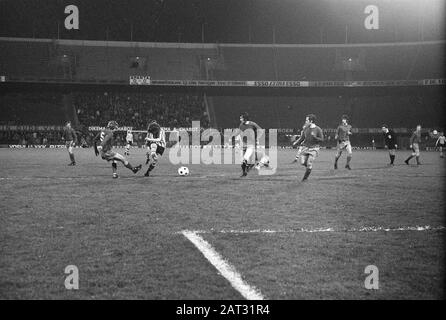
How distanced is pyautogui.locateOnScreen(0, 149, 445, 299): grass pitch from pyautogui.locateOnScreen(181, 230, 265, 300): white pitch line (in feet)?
0.27

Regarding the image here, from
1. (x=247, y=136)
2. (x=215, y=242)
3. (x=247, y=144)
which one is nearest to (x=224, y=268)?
(x=215, y=242)

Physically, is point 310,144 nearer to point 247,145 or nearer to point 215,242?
point 247,145

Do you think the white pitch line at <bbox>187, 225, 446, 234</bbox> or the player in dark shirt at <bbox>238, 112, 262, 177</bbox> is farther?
the player in dark shirt at <bbox>238, 112, 262, 177</bbox>

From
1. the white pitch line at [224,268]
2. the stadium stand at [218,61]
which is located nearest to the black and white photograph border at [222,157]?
the white pitch line at [224,268]

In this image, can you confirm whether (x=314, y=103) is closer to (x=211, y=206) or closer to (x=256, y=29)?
(x=256, y=29)

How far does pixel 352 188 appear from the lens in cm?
1359

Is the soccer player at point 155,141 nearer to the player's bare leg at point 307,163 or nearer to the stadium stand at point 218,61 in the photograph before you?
the player's bare leg at point 307,163

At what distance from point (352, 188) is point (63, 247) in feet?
31.3

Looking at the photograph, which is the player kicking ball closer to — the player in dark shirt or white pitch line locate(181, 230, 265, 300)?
the player in dark shirt

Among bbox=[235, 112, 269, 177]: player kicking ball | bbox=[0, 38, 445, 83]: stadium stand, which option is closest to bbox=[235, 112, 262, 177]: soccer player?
bbox=[235, 112, 269, 177]: player kicking ball

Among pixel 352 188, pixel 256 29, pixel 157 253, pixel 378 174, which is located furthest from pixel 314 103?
pixel 157 253

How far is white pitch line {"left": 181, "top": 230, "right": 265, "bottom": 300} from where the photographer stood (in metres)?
4.65

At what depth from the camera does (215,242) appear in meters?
6.73

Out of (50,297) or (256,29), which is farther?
(256,29)
